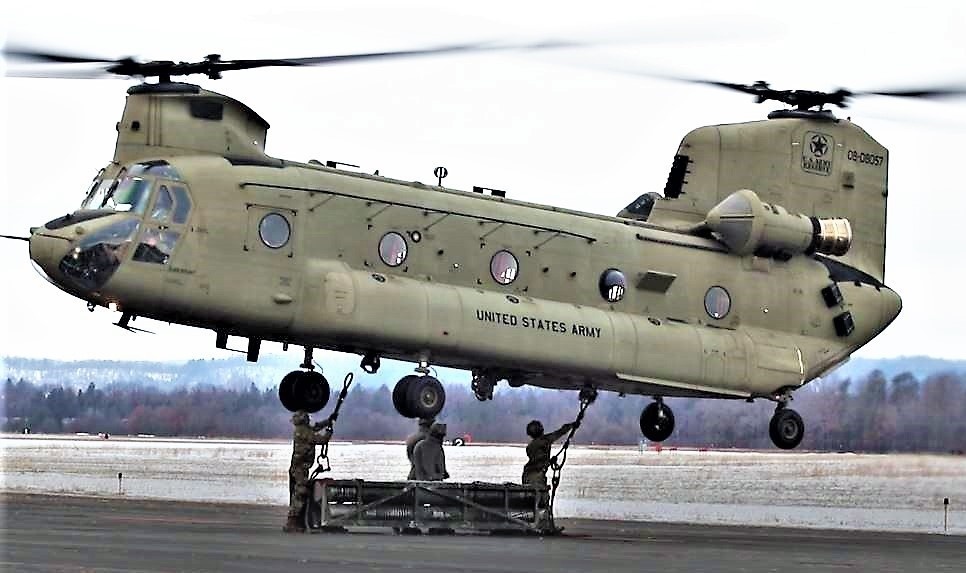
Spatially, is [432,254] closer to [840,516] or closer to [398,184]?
[398,184]

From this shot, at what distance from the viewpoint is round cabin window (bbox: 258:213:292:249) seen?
91.4 feet

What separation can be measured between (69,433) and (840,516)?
119 ft

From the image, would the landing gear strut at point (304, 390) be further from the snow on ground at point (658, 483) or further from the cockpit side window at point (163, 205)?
the snow on ground at point (658, 483)

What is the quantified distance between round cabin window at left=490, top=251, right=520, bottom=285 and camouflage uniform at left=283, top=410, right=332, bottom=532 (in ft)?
11.4

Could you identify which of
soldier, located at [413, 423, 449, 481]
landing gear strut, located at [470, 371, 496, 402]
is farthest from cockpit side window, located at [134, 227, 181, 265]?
landing gear strut, located at [470, 371, 496, 402]

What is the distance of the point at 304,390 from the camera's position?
3056 cm

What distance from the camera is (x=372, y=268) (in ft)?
94.6

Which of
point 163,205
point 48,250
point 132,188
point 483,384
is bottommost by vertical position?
point 483,384

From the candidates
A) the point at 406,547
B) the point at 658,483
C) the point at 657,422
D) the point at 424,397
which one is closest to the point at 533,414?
the point at 658,483

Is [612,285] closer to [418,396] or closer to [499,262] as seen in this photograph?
[499,262]

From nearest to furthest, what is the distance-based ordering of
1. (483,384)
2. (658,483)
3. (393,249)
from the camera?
1. (393,249)
2. (483,384)
3. (658,483)

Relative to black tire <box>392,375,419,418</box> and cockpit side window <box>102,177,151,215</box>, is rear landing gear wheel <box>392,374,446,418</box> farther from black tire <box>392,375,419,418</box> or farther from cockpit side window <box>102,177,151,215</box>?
cockpit side window <box>102,177,151,215</box>

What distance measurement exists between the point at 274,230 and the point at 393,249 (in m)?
1.98

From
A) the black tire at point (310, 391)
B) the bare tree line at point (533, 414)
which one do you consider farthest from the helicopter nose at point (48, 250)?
the bare tree line at point (533, 414)
